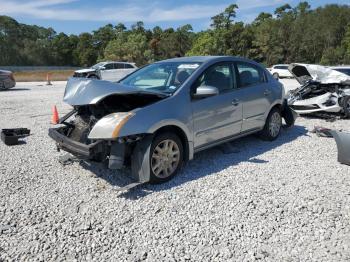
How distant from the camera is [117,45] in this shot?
68.9m

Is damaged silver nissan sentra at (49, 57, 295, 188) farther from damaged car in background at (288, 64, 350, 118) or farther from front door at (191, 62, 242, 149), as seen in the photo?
damaged car in background at (288, 64, 350, 118)

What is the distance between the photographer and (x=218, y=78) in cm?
557

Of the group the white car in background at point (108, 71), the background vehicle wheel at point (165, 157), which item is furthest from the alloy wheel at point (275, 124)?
the white car in background at point (108, 71)

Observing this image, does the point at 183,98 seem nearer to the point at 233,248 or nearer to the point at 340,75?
the point at 233,248

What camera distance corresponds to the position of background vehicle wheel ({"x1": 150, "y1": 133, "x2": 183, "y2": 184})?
177 inches

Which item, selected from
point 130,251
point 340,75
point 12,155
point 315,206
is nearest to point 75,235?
point 130,251

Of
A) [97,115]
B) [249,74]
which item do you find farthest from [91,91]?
[249,74]

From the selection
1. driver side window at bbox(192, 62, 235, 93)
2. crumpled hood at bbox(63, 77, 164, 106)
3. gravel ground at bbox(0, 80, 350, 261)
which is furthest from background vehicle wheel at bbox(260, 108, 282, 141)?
crumpled hood at bbox(63, 77, 164, 106)

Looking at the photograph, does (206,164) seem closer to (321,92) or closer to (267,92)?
(267,92)

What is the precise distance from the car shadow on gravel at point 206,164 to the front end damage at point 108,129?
0.25 m

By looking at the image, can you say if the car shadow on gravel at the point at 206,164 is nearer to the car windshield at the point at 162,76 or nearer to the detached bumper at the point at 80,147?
the detached bumper at the point at 80,147

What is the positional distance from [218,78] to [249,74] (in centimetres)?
98

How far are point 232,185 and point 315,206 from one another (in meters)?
1.05

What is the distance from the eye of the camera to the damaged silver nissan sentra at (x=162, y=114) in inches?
169
